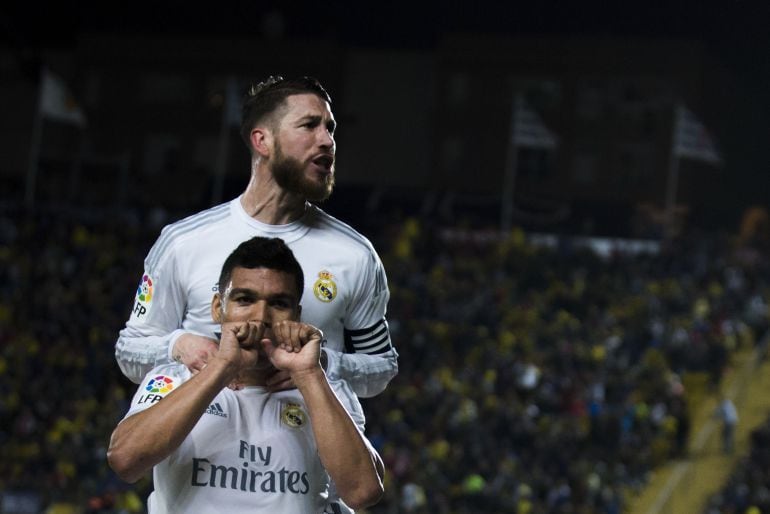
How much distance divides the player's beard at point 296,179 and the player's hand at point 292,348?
2.03 ft

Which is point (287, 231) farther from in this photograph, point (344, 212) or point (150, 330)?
point (344, 212)

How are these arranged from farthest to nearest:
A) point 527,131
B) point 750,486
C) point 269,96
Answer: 1. point 527,131
2. point 750,486
3. point 269,96

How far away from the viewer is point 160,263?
14.1 feet

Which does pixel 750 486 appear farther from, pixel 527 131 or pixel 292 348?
pixel 292 348

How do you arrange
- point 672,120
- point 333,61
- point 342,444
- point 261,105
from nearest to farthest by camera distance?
point 342,444, point 261,105, point 672,120, point 333,61

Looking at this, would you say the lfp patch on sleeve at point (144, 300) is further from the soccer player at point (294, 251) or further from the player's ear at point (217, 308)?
the player's ear at point (217, 308)

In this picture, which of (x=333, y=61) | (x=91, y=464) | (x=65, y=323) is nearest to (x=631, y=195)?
(x=333, y=61)

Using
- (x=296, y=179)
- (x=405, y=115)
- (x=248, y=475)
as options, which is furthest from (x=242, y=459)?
(x=405, y=115)

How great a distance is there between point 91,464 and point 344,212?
1883cm

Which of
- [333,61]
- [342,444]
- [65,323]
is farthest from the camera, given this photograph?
[333,61]

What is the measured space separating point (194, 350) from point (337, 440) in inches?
21.3

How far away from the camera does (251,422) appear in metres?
3.89

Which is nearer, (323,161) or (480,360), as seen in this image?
(323,161)

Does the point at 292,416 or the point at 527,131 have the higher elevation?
the point at 527,131
